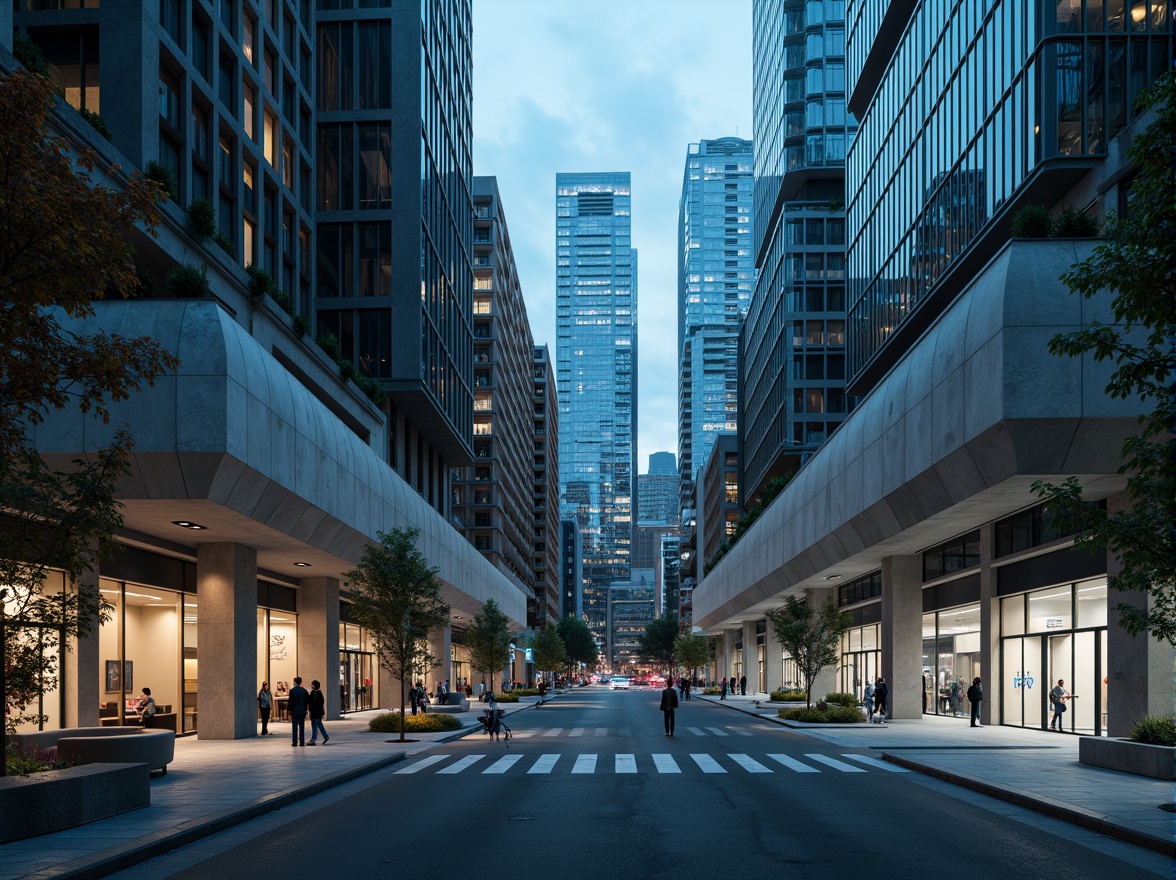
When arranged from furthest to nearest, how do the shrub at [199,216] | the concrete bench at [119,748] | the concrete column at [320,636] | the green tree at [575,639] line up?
1. the green tree at [575,639]
2. the concrete column at [320,636]
3. the shrub at [199,216]
4. the concrete bench at [119,748]

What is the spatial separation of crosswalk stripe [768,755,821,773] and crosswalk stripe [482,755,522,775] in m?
5.74

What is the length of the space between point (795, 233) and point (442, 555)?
1864 inches

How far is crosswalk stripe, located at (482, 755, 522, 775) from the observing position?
74.1 ft

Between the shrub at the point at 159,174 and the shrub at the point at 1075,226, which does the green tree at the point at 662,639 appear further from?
the shrub at the point at 1075,226

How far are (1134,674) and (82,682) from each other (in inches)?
903

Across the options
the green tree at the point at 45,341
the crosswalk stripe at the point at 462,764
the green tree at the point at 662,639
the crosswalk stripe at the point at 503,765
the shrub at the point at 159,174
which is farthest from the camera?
the green tree at the point at 662,639

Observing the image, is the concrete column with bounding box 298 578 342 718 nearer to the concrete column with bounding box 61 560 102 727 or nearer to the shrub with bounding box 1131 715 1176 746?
the concrete column with bounding box 61 560 102 727

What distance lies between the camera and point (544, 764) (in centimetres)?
2392

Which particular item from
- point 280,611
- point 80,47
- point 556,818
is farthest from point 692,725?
point 80,47

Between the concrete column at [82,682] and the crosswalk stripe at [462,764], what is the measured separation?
27.3ft

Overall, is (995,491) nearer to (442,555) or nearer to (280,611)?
(280,611)

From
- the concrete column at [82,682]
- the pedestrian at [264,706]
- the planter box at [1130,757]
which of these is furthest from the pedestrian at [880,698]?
the concrete column at [82,682]

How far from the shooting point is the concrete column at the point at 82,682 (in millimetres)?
24906

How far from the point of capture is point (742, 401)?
118 metres
